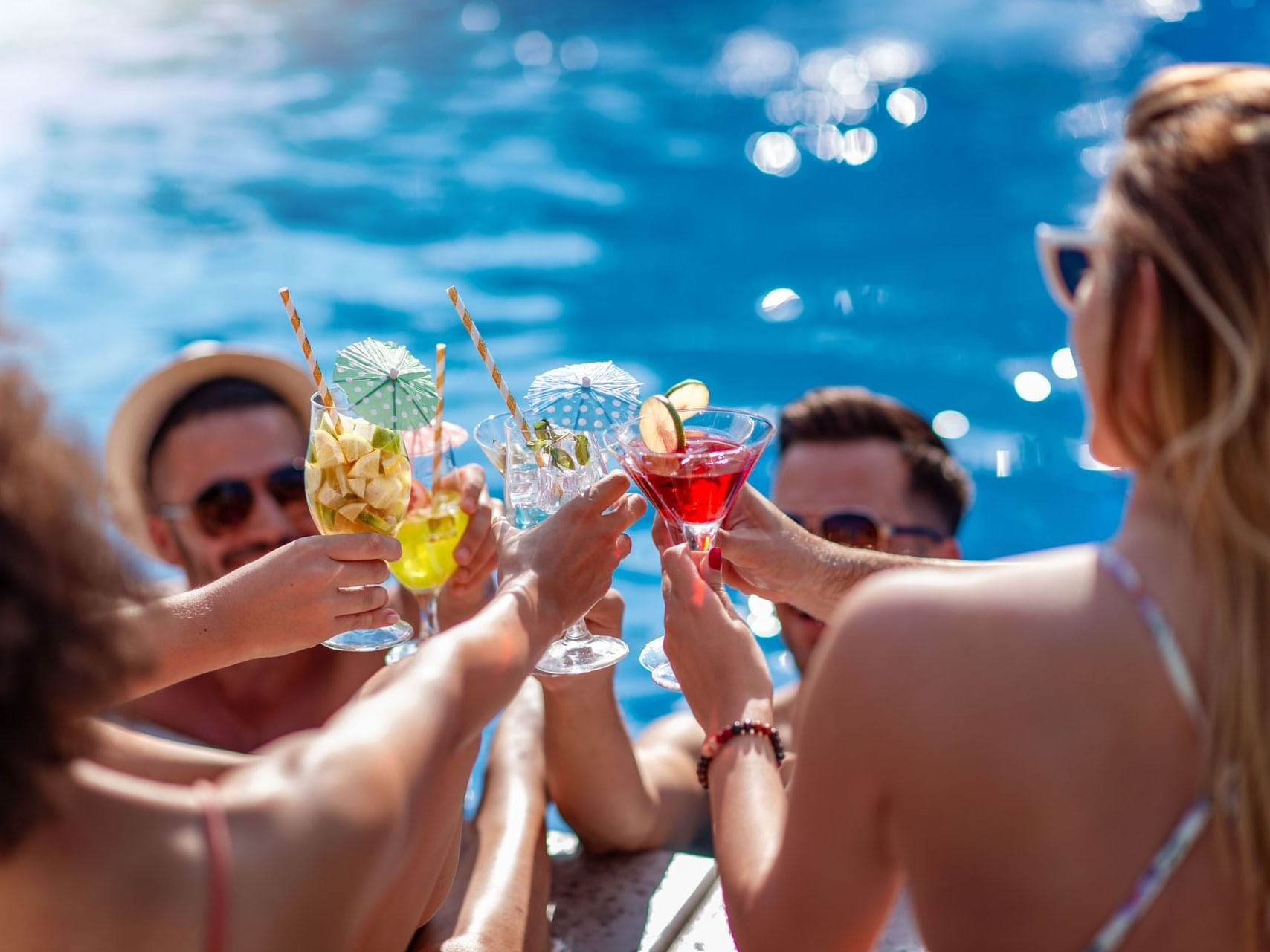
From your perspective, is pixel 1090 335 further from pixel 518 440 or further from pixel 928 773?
pixel 518 440

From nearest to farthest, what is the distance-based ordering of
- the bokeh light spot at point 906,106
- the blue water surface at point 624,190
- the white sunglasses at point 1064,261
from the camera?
the white sunglasses at point 1064,261 → the blue water surface at point 624,190 → the bokeh light spot at point 906,106

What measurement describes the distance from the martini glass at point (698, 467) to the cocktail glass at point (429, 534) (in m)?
0.59

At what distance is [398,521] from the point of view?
2.95 meters

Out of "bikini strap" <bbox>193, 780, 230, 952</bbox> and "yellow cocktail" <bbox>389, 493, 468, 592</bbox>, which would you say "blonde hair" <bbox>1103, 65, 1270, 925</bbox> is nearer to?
"bikini strap" <bbox>193, 780, 230, 952</bbox>

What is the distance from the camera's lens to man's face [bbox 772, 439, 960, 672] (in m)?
4.38

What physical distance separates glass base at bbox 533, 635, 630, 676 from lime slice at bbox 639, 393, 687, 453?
51 centimetres

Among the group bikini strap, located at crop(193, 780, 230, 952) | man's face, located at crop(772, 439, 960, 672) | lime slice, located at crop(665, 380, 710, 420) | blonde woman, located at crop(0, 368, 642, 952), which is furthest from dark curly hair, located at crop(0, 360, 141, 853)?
man's face, located at crop(772, 439, 960, 672)

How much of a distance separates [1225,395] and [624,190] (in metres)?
9.49

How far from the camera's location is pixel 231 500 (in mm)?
4262

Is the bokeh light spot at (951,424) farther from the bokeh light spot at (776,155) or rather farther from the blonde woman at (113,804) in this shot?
the blonde woman at (113,804)

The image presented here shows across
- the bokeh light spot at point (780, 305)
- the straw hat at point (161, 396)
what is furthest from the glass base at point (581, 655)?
the bokeh light spot at point (780, 305)

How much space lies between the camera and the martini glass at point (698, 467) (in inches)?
106

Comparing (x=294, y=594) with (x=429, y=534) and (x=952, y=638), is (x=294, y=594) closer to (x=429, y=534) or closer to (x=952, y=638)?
(x=429, y=534)

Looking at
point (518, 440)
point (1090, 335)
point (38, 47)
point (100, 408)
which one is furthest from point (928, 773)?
point (38, 47)
